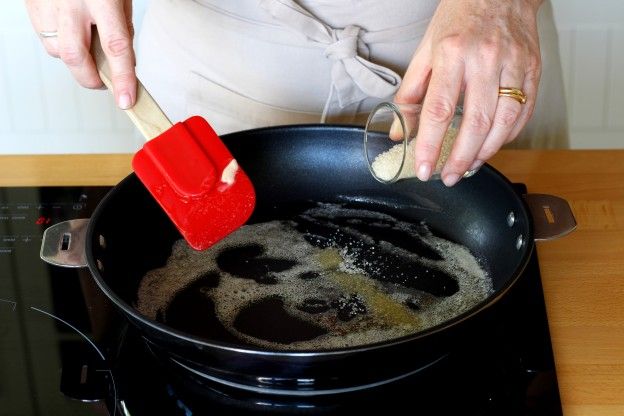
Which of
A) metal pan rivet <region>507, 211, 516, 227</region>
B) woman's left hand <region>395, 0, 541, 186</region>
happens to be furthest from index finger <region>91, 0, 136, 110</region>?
metal pan rivet <region>507, 211, 516, 227</region>

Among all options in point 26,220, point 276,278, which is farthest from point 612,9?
point 26,220

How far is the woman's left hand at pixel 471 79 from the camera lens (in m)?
0.75

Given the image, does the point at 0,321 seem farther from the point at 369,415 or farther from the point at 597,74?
the point at 597,74

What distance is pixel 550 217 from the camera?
2.80ft

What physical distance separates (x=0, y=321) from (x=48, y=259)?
0.09m

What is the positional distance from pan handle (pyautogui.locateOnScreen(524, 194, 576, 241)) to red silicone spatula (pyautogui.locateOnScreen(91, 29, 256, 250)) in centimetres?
28

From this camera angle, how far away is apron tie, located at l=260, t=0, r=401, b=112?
41.4 inches

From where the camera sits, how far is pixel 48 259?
0.82 meters

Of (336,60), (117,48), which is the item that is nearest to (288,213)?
(336,60)

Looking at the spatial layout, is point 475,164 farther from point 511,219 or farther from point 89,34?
point 89,34

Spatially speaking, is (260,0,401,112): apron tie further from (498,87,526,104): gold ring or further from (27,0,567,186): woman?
(498,87,526,104): gold ring

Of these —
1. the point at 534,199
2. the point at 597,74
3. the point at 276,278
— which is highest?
the point at 534,199

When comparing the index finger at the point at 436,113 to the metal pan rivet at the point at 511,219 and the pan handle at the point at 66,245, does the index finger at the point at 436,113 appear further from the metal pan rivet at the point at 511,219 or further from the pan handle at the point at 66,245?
the pan handle at the point at 66,245

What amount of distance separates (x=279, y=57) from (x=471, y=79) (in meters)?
0.39
